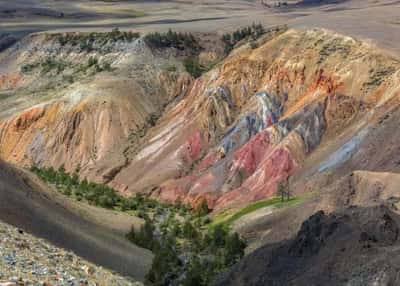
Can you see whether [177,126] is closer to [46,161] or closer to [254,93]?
[254,93]

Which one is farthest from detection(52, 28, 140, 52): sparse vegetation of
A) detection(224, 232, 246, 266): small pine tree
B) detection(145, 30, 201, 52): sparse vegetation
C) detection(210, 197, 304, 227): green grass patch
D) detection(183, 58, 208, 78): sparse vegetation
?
detection(224, 232, 246, 266): small pine tree

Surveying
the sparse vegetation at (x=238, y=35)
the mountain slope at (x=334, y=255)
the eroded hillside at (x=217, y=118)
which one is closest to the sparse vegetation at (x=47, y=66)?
the eroded hillside at (x=217, y=118)

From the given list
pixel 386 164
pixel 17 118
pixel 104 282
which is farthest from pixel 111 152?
pixel 104 282

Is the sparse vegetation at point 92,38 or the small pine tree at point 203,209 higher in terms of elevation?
the sparse vegetation at point 92,38

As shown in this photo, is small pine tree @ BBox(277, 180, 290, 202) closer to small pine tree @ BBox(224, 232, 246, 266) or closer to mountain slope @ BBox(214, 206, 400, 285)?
small pine tree @ BBox(224, 232, 246, 266)

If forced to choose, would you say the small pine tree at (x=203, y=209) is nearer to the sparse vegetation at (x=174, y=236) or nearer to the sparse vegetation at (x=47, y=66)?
the sparse vegetation at (x=174, y=236)

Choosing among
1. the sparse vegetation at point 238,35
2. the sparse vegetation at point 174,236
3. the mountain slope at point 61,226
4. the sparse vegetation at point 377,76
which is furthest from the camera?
the sparse vegetation at point 238,35
